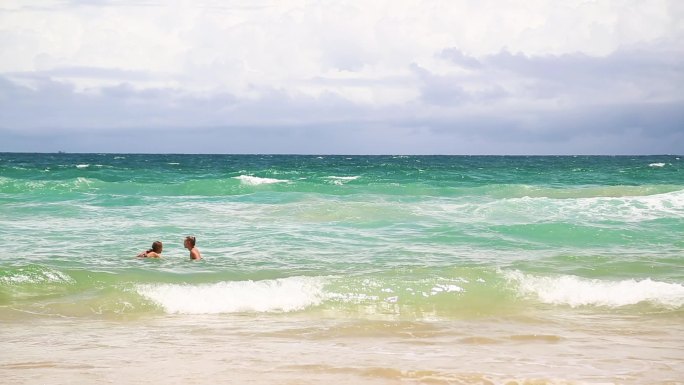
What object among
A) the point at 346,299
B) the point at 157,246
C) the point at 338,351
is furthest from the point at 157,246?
the point at 338,351

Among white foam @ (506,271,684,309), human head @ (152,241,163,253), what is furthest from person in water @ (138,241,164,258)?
white foam @ (506,271,684,309)

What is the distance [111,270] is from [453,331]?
228 inches

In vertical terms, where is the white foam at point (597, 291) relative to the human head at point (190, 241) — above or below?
below

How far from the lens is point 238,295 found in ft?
29.6

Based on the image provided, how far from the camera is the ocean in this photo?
584 cm

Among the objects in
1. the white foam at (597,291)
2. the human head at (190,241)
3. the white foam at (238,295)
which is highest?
the human head at (190,241)

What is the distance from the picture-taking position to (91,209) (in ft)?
65.4

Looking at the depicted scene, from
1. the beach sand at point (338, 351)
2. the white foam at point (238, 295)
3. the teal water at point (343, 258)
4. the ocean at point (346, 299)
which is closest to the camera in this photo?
the beach sand at point (338, 351)

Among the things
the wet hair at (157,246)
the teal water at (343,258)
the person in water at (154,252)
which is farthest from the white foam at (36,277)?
the wet hair at (157,246)

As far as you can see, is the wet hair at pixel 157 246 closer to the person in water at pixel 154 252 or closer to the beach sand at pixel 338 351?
the person in water at pixel 154 252

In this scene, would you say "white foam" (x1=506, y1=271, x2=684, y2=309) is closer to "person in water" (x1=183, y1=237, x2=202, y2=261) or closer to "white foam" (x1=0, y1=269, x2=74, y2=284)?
"person in water" (x1=183, y1=237, x2=202, y2=261)

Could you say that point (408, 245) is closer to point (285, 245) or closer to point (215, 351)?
point (285, 245)

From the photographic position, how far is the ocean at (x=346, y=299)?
5836mm

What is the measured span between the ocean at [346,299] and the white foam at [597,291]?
0.03 meters
